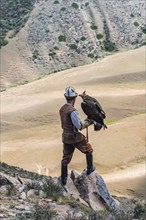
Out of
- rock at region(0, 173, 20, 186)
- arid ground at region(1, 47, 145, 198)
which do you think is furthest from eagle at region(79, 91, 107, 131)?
arid ground at region(1, 47, 145, 198)

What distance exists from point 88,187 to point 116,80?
29931 mm

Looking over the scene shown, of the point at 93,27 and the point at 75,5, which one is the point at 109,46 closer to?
the point at 93,27

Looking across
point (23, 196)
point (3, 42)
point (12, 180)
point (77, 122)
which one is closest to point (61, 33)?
point (3, 42)

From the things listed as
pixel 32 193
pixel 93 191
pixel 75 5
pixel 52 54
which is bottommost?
pixel 93 191

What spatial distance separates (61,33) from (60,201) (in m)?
47.6

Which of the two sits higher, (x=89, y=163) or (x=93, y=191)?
(x=89, y=163)

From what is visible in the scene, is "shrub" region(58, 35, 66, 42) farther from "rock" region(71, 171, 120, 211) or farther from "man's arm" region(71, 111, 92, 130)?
"man's arm" region(71, 111, 92, 130)

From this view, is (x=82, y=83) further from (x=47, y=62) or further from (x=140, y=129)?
(x=140, y=129)

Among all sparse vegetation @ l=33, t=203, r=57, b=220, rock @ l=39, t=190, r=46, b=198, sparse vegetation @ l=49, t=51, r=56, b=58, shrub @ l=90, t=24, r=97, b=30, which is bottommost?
rock @ l=39, t=190, r=46, b=198

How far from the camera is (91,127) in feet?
88.0

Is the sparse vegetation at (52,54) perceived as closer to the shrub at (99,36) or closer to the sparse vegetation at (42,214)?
the shrub at (99,36)

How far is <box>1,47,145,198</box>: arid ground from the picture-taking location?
21172 mm

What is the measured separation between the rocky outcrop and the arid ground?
7.22m

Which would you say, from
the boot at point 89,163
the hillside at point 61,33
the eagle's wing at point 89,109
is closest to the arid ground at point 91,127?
the hillside at point 61,33
